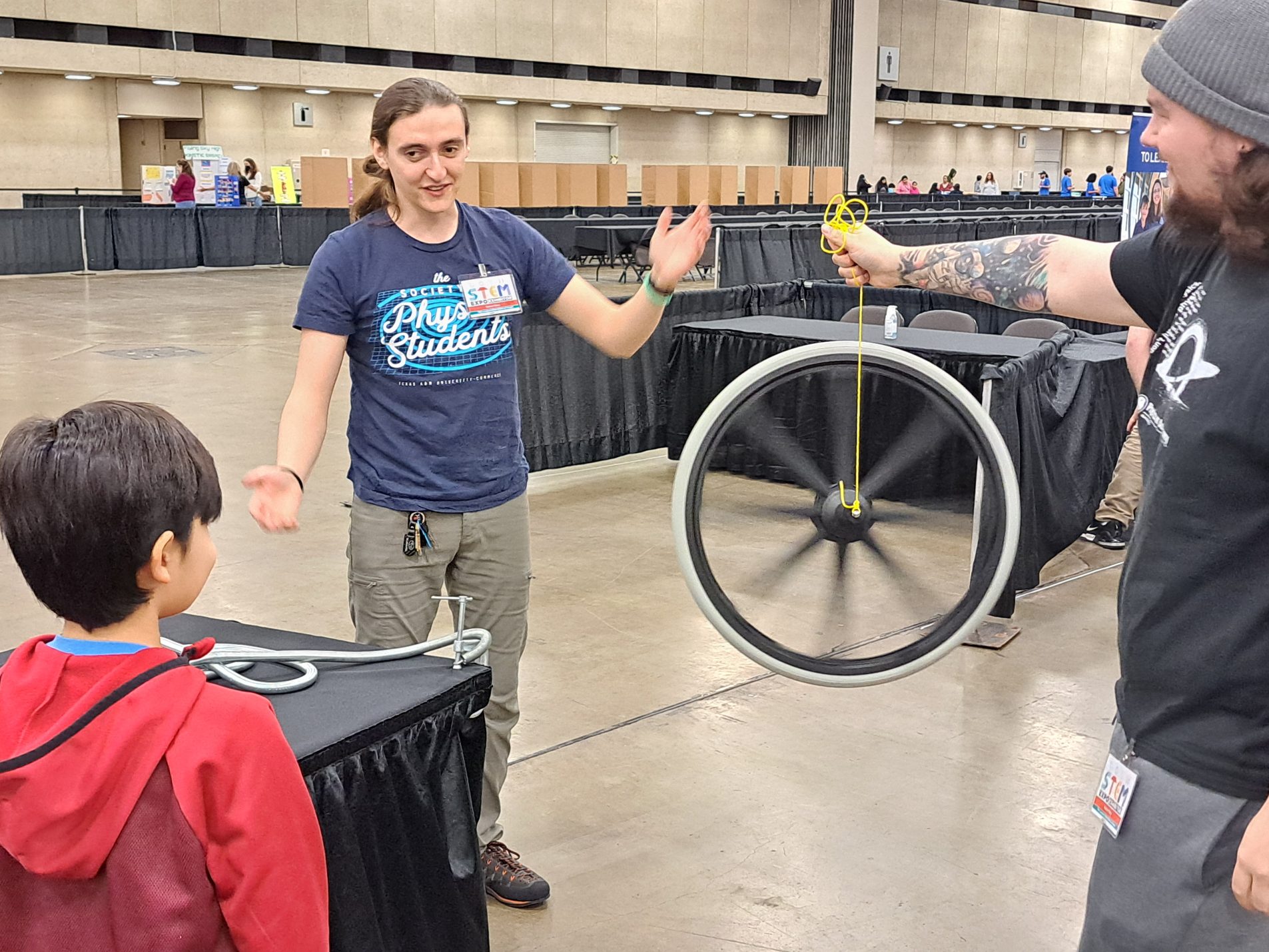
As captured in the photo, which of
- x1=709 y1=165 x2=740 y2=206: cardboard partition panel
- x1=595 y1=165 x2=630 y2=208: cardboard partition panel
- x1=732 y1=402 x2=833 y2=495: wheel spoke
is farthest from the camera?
x1=709 y1=165 x2=740 y2=206: cardboard partition panel

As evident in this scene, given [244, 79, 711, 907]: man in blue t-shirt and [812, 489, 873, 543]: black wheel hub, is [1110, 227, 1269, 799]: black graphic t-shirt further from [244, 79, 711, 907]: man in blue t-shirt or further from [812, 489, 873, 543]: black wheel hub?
[812, 489, 873, 543]: black wheel hub

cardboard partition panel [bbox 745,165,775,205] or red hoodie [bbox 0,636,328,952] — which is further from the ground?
cardboard partition panel [bbox 745,165,775,205]

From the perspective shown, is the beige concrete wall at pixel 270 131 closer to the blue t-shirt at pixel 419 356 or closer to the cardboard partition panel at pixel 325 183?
the cardboard partition panel at pixel 325 183

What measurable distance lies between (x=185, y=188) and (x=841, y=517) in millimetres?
19526

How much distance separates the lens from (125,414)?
1362mm

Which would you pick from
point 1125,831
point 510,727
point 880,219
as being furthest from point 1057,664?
point 880,219

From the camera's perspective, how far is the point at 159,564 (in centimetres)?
137

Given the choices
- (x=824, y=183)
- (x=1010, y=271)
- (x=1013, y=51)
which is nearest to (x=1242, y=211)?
(x=1010, y=271)

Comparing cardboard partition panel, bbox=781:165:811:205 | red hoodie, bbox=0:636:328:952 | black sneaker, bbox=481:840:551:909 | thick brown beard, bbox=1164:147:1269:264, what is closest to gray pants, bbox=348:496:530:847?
black sneaker, bbox=481:840:551:909

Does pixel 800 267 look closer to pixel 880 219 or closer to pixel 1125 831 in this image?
pixel 880 219

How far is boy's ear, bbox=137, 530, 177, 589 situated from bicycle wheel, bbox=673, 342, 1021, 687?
121 centimetres

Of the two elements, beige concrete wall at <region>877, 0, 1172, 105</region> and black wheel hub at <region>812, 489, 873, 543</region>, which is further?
beige concrete wall at <region>877, 0, 1172, 105</region>

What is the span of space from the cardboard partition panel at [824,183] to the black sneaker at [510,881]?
90.5 feet

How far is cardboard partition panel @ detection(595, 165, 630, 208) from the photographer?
969 inches
